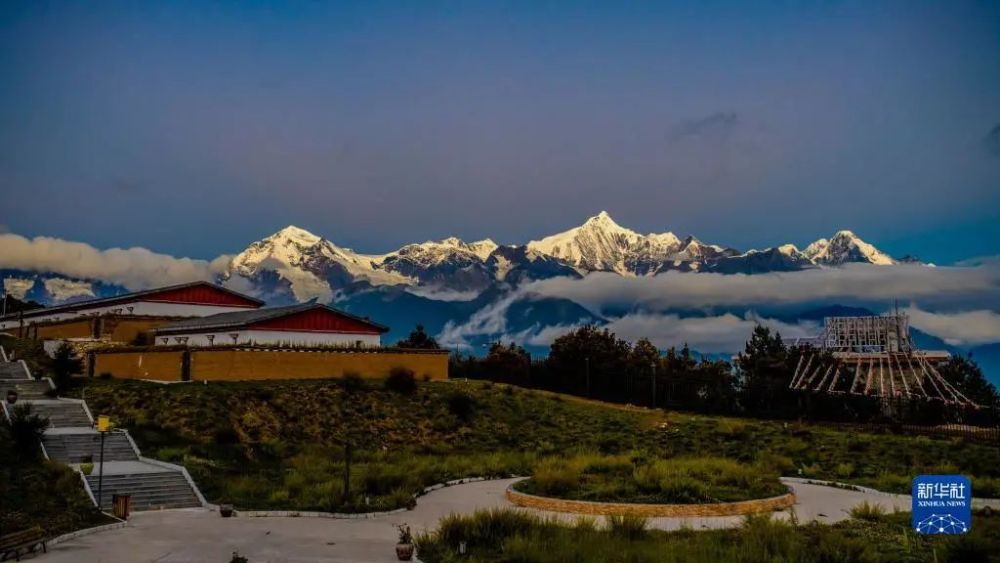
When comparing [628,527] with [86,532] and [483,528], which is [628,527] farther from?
[86,532]

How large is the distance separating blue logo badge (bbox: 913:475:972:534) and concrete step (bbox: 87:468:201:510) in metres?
18.8

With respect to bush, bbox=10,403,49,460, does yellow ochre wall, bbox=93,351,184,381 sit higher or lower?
higher

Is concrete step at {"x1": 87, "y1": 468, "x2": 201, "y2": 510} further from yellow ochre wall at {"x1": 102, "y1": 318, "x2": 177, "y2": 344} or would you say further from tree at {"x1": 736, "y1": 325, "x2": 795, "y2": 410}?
tree at {"x1": 736, "y1": 325, "x2": 795, "y2": 410}

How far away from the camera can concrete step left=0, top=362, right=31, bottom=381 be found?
39719 mm

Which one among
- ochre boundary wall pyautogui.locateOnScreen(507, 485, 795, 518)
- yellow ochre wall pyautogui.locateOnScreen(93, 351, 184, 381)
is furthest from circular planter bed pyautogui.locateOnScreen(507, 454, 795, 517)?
yellow ochre wall pyautogui.locateOnScreen(93, 351, 184, 381)

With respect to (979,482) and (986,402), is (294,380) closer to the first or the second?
(979,482)

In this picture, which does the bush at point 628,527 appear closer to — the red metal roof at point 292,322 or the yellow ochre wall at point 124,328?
the red metal roof at point 292,322

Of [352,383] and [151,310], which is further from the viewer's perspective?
[151,310]

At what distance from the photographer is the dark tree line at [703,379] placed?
51.7 metres

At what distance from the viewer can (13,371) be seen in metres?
40.6

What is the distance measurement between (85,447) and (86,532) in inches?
424

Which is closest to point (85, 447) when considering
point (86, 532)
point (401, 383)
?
point (86, 532)

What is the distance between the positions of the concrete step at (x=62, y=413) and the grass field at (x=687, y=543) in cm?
2095

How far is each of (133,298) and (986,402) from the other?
65.7 meters
